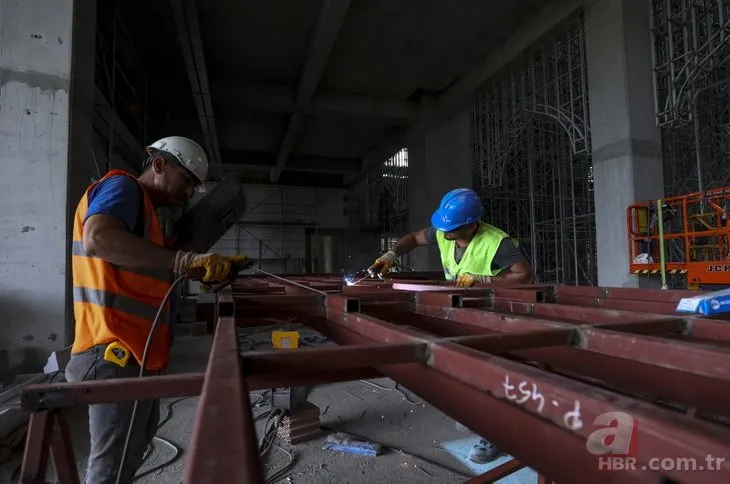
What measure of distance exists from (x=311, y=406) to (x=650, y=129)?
628 cm

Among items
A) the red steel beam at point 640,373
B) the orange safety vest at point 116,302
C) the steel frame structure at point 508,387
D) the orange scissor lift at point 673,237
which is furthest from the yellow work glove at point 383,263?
the orange scissor lift at point 673,237

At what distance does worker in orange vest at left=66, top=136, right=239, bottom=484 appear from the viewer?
186 cm

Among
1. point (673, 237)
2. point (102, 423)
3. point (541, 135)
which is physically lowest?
point (102, 423)

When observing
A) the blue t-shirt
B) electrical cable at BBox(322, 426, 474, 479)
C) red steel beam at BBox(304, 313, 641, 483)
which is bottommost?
electrical cable at BBox(322, 426, 474, 479)

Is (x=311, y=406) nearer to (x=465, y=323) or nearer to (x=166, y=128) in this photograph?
(x=465, y=323)

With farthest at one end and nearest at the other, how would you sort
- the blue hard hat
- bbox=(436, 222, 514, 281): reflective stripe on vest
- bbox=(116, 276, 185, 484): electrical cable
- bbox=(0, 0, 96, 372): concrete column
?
bbox=(0, 0, 96, 372): concrete column
bbox=(436, 222, 514, 281): reflective stripe on vest
the blue hard hat
bbox=(116, 276, 185, 484): electrical cable

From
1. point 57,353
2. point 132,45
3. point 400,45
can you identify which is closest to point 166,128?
point 132,45

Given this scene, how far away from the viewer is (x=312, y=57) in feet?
28.6

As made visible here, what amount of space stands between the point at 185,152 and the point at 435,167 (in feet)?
30.3

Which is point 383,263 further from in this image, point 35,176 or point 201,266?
point 35,176

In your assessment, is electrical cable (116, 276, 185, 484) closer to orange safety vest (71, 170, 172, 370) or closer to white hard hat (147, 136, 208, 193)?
orange safety vest (71, 170, 172, 370)

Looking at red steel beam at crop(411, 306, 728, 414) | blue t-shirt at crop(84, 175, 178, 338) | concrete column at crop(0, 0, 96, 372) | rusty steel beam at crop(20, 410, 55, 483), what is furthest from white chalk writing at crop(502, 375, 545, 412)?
concrete column at crop(0, 0, 96, 372)

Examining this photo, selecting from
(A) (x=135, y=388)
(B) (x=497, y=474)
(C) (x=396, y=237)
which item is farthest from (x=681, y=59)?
(C) (x=396, y=237)

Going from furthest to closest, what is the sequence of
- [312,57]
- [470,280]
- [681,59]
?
1. [312,57]
2. [681,59]
3. [470,280]
